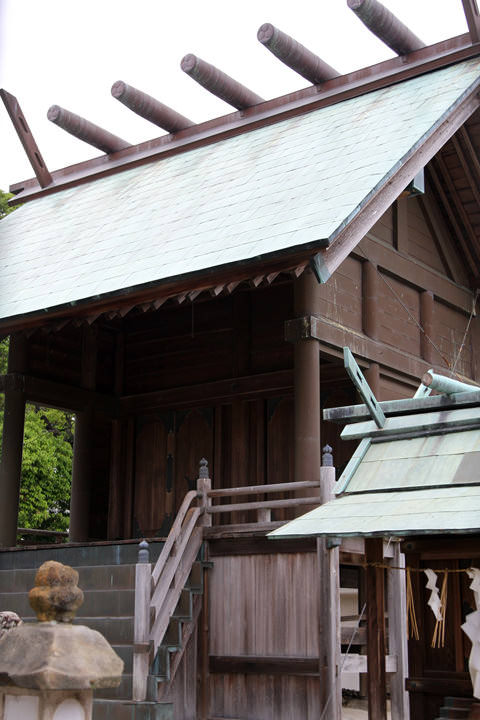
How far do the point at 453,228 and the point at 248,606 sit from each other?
24.2 ft

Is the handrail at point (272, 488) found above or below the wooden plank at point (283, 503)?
above

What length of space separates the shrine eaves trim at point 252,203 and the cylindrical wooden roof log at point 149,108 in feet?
2.18

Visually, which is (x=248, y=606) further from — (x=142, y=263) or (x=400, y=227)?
(x=400, y=227)

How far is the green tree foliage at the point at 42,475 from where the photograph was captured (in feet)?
88.1

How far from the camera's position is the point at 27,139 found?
2009cm

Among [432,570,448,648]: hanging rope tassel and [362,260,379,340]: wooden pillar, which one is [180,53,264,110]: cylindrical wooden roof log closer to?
[362,260,379,340]: wooden pillar

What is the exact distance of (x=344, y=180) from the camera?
12586mm

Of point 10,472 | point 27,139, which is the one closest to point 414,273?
point 10,472

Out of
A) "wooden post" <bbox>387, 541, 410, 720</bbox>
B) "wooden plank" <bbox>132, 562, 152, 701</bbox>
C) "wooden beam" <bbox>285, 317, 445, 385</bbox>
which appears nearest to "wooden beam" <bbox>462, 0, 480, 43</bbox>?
"wooden beam" <bbox>285, 317, 445, 385</bbox>

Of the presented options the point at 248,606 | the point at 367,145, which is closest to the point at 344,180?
the point at 367,145

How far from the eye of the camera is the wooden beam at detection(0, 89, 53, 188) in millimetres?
19344

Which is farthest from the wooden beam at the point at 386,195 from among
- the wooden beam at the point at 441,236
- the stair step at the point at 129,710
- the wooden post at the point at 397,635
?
the stair step at the point at 129,710

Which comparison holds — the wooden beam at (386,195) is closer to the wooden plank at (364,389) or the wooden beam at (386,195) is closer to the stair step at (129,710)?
the wooden plank at (364,389)

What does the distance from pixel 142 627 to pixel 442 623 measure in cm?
379
